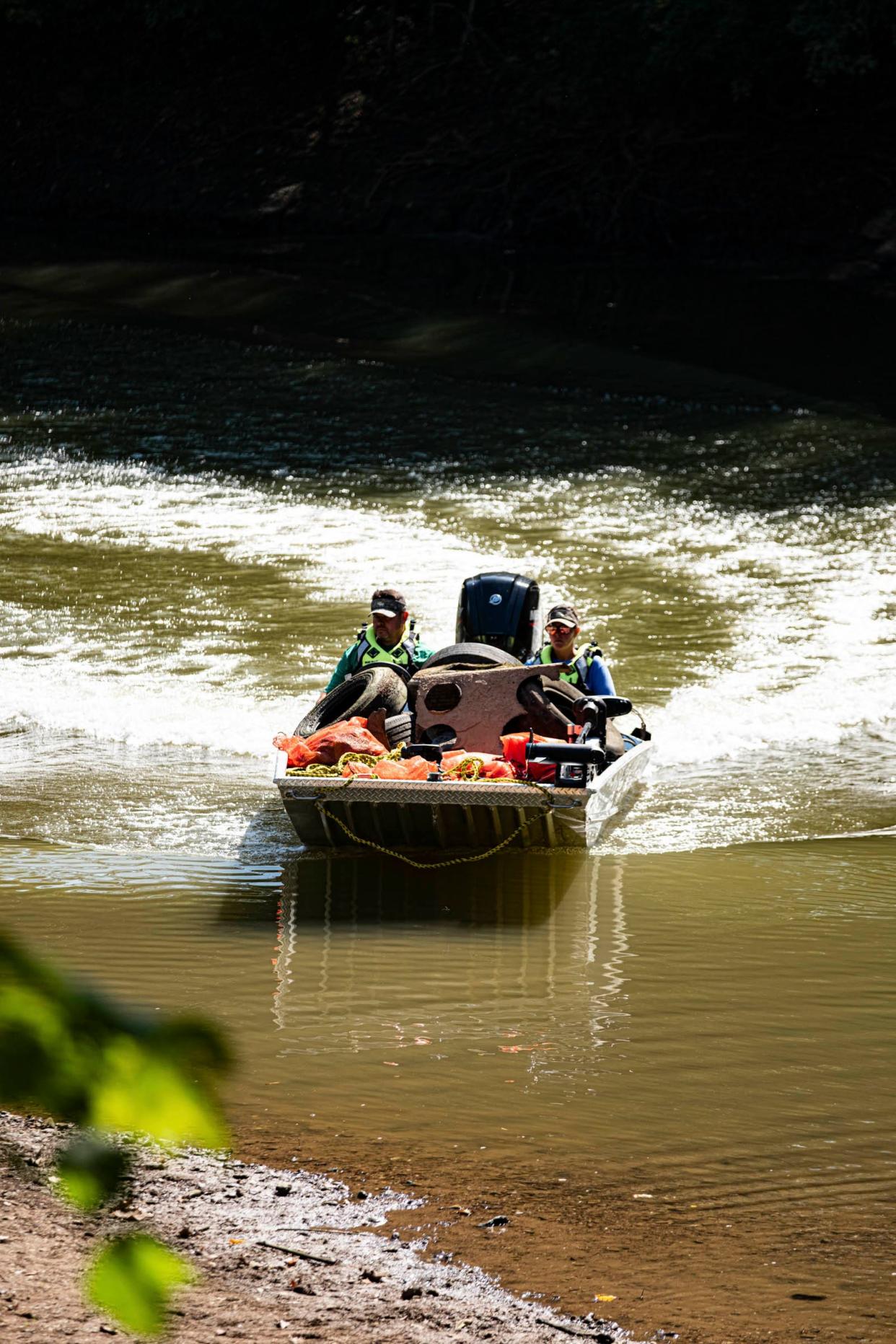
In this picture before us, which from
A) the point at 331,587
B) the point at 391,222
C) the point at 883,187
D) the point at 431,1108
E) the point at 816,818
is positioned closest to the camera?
the point at 431,1108

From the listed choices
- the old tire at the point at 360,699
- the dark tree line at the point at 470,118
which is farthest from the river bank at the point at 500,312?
the old tire at the point at 360,699

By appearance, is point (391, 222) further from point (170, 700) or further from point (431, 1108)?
point (431, 1108)

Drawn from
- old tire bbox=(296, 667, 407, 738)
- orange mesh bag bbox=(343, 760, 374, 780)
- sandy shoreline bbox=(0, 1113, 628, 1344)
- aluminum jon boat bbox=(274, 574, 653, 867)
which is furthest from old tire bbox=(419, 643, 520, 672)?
sandy shoreline bbox=(0, 1113, 628, 1344)

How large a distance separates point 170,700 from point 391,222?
2512 centimetres

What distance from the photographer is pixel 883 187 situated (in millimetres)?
34938

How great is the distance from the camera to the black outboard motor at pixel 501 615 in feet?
43.3

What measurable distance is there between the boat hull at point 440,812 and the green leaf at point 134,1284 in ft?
28.4

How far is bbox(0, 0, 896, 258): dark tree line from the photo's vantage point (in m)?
35.0

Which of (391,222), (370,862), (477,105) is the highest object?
(477,105)

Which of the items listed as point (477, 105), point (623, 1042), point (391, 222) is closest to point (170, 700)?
point (623, 1042)

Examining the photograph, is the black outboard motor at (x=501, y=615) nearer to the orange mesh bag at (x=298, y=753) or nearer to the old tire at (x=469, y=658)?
the old tire at (x=469, y=658)

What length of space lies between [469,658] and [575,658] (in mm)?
792

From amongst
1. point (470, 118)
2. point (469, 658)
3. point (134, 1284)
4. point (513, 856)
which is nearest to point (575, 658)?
point (469, 658)

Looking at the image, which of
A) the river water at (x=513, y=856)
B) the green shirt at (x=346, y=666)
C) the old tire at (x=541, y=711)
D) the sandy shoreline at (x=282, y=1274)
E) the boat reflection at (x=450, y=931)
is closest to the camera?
the sandy shoreline at (x=282, y=1274)
